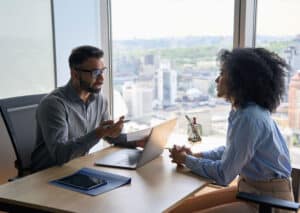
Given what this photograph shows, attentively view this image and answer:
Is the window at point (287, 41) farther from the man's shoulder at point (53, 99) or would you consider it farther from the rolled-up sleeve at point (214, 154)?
the man's shoulder at point (53, 99)

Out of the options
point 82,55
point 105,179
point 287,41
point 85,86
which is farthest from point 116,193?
point 287,41

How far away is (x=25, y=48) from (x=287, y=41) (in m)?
1.94

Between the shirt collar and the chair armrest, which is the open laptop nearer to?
the shirt collar

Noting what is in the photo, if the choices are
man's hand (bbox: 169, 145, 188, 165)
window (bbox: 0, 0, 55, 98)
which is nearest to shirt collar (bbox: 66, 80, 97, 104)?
man's hand (bbox: 169, 145, 188, 165)

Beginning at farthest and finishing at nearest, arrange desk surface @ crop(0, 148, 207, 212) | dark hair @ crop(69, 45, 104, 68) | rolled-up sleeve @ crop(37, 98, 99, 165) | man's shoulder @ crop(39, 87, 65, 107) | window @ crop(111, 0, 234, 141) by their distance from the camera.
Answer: window @ crop(111, 0, 234, 141) < dark hair @ crop(69, 45, 104, 68) < man's shoulder @ crop(39, 87, 65, 107) < rolled-up sleeve @ crop(37, 98, 99, 165) < desk surface @ crop(0, 148, 207, 212)

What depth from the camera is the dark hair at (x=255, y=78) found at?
1886mm

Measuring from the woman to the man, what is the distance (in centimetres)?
44

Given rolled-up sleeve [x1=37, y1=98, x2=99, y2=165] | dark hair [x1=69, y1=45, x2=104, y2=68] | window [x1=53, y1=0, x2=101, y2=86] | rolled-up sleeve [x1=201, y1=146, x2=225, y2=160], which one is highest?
window [x1=53, y1=0, x2=101, y2=86]

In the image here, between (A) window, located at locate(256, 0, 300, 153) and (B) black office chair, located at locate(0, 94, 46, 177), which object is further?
(A) window, located at locate(256, 0, 300, 153)

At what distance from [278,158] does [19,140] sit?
138cm

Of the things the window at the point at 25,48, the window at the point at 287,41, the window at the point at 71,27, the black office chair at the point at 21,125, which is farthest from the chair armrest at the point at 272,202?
the window at the point at 71,27

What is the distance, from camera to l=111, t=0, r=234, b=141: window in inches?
125

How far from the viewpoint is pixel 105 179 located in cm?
179

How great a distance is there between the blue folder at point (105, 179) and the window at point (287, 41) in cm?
155
